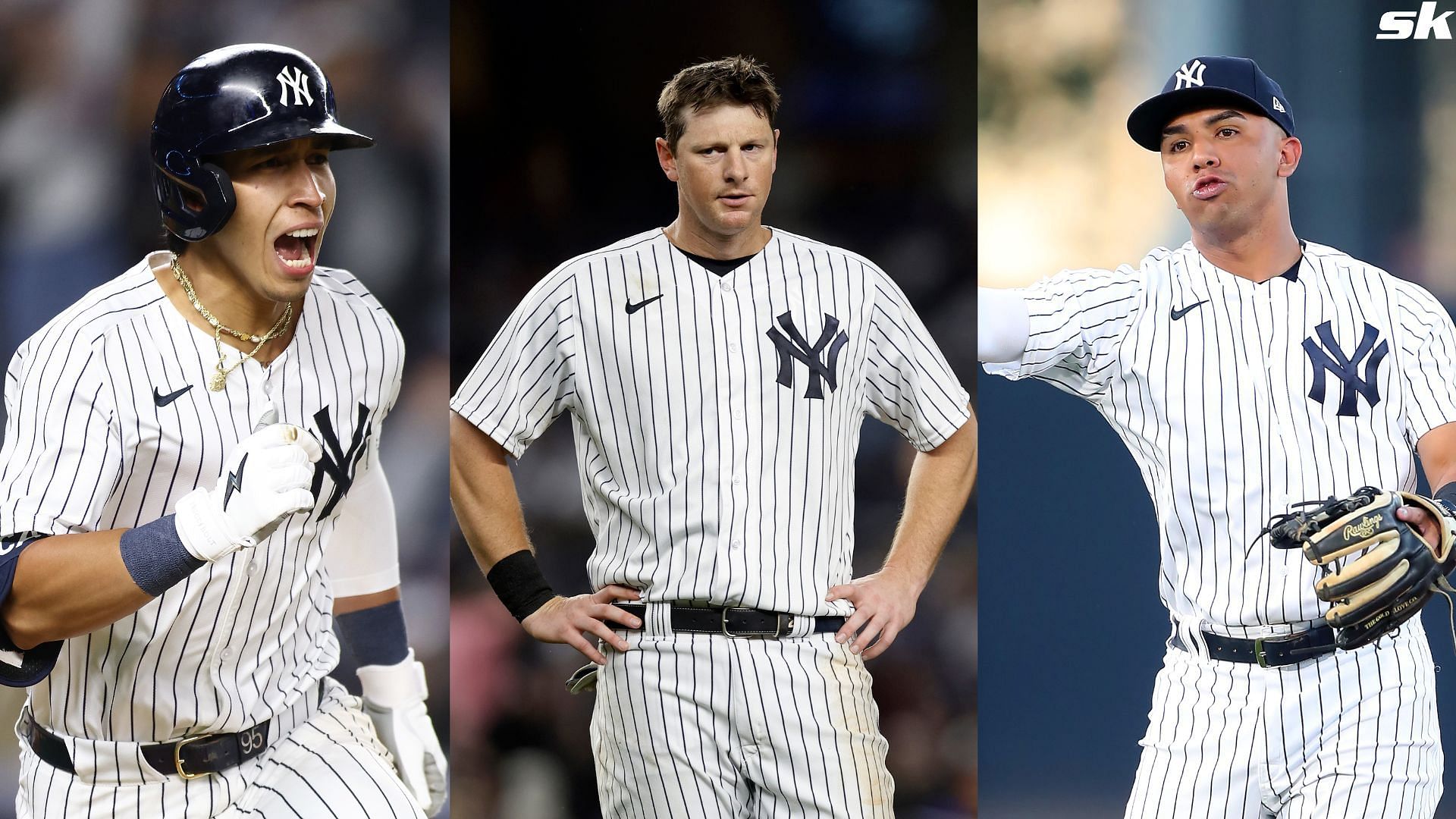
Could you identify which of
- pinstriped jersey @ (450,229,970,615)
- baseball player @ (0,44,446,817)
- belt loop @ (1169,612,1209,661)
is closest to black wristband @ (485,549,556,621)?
pinstriped jersey @ (450,229,970,615)

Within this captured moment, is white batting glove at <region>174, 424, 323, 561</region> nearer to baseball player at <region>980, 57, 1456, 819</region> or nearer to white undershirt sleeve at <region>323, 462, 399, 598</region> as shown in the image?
white undershirt sleeve at <region>323, 462, 399, 598</region>

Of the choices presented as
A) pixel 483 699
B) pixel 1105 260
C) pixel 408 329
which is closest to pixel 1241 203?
pixel 1105 260

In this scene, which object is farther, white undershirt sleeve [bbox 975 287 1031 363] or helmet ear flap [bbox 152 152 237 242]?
white undershirt sleeve [bbox 975 287 1031 363]

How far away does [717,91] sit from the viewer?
298 centimetres

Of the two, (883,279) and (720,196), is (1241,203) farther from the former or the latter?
(720,196)

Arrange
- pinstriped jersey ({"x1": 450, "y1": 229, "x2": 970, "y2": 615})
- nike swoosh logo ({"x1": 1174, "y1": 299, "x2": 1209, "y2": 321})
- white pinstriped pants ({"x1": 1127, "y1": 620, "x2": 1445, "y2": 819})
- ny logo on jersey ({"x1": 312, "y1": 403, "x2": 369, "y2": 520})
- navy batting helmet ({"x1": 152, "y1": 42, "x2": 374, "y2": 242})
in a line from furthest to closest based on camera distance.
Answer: nike swoosh logo ({"x1": 1174, "y1": 299, "x2": 1209, "y2": 321}) < pinstriped jersey ({"x1": 450, "y1": 229, "x2": 970, "y2": 615}) < white pinstriped pants ({"x1": 1127, "y1": 620, "x2": 1445, "y2": 819}) < ny logo on jersey ({"x1": 312, "y1": 403, "x2": 369, "y2": 520}) < navy batting helmet ({"x1": 152, "y1": 42, "x2": 374, "y2": 242})

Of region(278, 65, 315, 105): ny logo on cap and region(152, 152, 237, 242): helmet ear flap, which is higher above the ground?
region(278, 65, 315, 105): ny logo on cap

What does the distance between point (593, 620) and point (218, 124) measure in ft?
4.01

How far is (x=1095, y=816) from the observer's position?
153 inches

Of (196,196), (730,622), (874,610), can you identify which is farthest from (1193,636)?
(196,196)

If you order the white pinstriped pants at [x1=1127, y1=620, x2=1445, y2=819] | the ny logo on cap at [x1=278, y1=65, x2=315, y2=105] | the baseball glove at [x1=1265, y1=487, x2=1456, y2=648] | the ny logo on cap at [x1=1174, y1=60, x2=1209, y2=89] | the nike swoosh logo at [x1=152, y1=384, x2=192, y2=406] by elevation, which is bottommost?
the white pinstriped pants at [x1=1127, y1=620, x2=1445, y2=819]

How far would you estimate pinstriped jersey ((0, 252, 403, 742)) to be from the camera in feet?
7.51

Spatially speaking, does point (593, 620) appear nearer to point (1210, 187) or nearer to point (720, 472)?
point (720, 472)

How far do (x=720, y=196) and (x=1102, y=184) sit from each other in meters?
1.26
